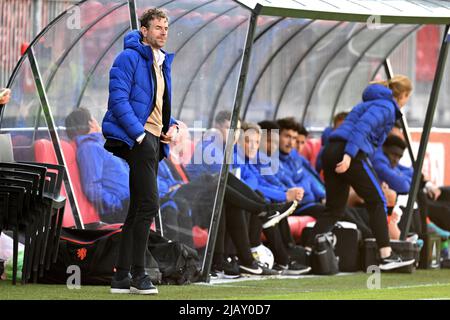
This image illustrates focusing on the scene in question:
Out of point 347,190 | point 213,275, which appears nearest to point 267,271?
point 213,275

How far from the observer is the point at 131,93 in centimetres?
1041

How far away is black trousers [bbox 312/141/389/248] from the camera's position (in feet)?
45.9

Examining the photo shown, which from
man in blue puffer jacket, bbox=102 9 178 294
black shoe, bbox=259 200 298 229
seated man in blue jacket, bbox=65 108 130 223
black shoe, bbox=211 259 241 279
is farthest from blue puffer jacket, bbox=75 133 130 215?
man in blue puffer jacket, bbox=102 9 178 294

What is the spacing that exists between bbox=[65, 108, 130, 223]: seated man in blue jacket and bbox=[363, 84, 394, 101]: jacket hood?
9.68ft

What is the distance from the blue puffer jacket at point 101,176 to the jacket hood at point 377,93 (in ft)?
9.68

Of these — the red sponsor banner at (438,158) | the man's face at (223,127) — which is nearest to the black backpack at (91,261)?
the man's face at (223,127)

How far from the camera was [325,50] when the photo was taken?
16688 millimetres

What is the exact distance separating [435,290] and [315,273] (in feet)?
7.58

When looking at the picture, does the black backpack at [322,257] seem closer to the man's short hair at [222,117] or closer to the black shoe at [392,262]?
the black shoe at [392,262]

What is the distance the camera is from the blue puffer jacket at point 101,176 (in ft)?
41.3

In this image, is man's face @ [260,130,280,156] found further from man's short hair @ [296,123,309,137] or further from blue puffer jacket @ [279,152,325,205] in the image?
man's short hair @ [296,123,309,137]

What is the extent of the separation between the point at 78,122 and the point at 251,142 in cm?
218
